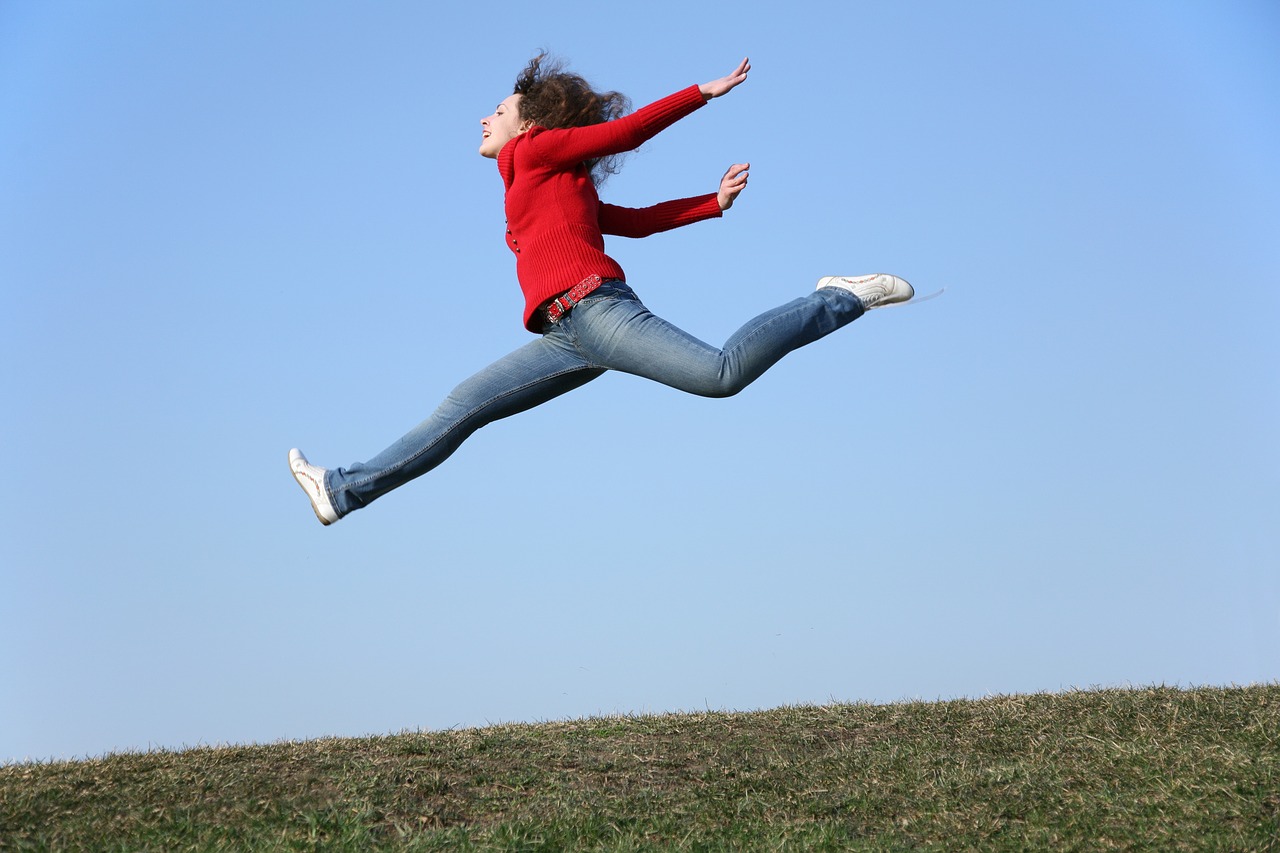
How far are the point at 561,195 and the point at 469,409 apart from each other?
122 cm

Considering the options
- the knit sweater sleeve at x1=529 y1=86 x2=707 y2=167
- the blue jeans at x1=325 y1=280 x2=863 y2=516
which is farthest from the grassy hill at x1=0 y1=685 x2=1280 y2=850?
the knit sweater sleeve at x1=529 y1=86 x2=707 y2=167

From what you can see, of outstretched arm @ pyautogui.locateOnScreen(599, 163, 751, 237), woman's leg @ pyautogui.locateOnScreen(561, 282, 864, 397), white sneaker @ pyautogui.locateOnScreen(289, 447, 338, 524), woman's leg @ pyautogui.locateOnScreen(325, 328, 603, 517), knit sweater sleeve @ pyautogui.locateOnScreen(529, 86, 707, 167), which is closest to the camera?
woman's leg @ pyautogui.locateOnScreen(561, 282, 864, 397)

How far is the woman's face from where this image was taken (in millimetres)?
6820

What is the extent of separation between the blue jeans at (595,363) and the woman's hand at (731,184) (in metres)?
0.93

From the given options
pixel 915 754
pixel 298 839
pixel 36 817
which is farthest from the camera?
pixel 915 754

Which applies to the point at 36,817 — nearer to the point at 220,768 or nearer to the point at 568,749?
the point at 220,768

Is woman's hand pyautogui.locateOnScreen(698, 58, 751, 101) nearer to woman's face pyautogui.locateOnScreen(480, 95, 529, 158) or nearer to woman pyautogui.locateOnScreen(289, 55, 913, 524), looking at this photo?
woman pyautogui.locateOnScreen(289, 55, 913, 524)

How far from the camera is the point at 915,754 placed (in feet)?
24.1

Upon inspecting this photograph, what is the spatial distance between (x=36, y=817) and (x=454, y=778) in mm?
2113

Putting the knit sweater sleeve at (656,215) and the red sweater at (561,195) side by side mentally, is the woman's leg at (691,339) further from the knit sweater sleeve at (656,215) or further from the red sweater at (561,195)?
the knit sweater sleeve at (656,215)

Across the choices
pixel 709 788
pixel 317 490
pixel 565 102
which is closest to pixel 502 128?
pixel 565 102

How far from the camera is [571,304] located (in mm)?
6289

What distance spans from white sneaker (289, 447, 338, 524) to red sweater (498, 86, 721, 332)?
1420mm

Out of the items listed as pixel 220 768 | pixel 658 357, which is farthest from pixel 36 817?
pixel 658 357
